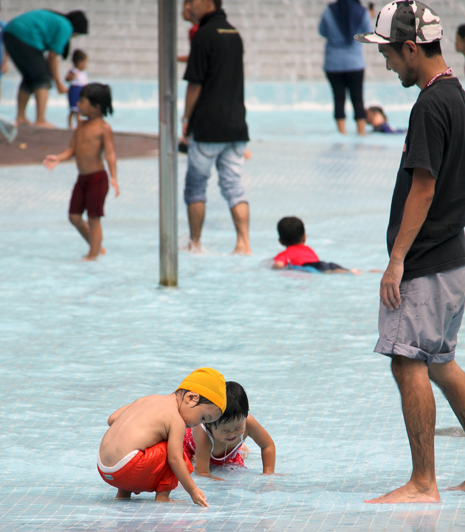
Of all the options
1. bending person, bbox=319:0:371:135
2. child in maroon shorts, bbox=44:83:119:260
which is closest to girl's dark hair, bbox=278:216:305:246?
child in maroon shorts, bbox=44:83:119:260

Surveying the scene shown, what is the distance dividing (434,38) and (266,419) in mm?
1719

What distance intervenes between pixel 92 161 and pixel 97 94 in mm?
501

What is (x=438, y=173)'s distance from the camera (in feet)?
8.73

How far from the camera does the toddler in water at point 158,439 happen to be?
2766mm

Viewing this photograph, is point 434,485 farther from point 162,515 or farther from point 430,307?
point 162,515

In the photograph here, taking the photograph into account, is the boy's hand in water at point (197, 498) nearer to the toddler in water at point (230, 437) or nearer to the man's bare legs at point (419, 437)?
the toddler in water at point (230, 437)

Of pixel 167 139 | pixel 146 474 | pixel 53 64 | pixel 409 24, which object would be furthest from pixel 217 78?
pixel 53 64

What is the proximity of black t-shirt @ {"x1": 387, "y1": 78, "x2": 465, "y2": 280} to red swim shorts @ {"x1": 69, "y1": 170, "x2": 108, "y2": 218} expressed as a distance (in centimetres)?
367

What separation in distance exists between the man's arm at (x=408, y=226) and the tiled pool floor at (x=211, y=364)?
68 centimetres

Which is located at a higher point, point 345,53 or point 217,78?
point 217,78

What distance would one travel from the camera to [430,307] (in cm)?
273

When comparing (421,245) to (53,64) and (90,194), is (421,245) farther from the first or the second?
(53,64)

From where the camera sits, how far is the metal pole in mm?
5324

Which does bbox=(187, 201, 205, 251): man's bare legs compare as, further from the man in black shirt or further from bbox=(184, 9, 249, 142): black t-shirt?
bbox=(184, 9, 249, 142): black t-shirt
